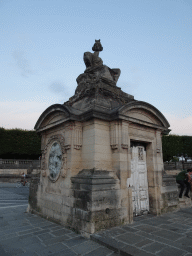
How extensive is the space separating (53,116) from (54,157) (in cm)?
135

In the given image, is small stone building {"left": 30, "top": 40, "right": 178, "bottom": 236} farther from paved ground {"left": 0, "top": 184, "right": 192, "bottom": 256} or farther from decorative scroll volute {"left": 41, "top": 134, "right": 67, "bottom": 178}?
paved ground {"left": 0, "top": 184, "right": 192, "bottom": 256}

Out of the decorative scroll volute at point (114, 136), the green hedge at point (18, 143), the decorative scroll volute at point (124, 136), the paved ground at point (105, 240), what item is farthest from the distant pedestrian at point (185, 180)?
the green hedge at point (18, 143)

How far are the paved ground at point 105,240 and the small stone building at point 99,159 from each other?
Result: 35 centimetres

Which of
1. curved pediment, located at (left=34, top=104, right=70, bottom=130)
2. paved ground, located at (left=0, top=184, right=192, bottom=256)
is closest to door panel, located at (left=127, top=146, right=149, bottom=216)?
paved ground, located at (left=0, top=184, right=192, bottom=256)

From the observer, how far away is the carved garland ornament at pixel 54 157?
5407 mm

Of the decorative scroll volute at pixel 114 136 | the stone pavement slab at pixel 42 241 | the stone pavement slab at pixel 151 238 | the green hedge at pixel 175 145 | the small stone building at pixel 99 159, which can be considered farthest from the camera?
the green hedge at pixel 175 145

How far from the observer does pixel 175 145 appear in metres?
27.8

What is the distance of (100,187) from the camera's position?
4449mm

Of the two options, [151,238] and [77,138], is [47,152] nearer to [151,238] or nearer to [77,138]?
[77,138]

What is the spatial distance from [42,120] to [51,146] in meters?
1.01

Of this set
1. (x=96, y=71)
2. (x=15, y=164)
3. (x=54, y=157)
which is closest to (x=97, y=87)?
(x=96, y=71)

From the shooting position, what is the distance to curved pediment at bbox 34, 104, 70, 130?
5426mm

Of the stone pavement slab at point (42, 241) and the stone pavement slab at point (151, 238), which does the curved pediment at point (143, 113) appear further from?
the stone pavement slab at point (42, 241)

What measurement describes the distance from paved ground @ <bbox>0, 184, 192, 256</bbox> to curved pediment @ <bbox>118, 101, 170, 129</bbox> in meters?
2.88
